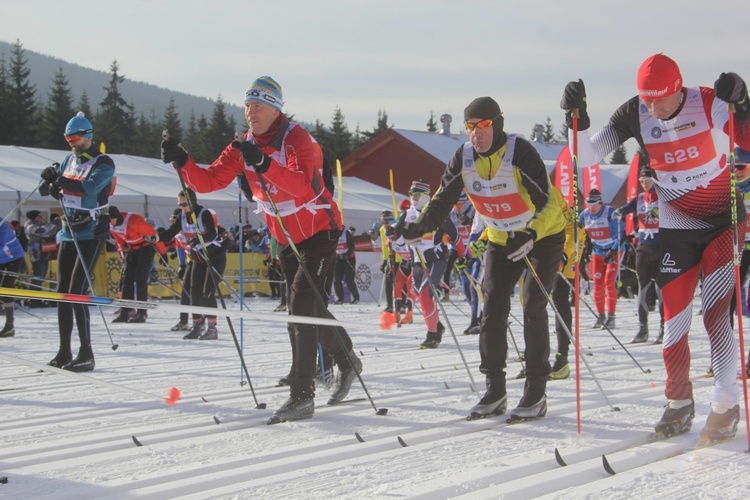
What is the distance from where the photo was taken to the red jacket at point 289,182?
463cm

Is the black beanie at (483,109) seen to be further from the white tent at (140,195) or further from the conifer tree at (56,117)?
the conifer tree at (56,117)

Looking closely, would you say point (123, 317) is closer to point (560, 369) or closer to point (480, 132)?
point (560, 369)

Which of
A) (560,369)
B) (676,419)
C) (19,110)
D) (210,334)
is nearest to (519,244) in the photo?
(676,419)

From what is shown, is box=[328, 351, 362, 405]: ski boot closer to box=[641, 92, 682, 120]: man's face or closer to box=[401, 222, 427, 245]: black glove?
box=[401, 222, 427, 245]: black glove

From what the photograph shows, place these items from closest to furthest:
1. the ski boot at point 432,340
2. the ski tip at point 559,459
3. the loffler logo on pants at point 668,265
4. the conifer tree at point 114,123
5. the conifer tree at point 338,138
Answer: the ski tip at point 559,459
the loffler logo on pants at point 668,265
the ski boot at point 432,340
the conifer tree at point 114,123
the conifer tree at point 338,138

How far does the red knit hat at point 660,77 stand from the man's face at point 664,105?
0.11 ft

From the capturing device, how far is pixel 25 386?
6289mm

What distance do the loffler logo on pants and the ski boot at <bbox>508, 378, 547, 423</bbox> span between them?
0.95m

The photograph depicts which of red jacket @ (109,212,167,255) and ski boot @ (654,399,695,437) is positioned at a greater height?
red jacket @ (109,212,167,255)

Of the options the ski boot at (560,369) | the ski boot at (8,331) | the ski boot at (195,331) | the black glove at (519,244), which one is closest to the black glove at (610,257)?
the ski boot at (560,369)

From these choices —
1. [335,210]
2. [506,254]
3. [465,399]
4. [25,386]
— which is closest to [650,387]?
[465,399]

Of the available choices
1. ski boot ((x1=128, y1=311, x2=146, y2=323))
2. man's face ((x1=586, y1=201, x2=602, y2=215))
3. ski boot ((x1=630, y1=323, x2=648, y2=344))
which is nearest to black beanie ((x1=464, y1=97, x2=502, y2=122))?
ski boot ((x1=630, y1=323, x2=648, y2=344))

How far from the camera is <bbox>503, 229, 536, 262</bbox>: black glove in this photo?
178 inches

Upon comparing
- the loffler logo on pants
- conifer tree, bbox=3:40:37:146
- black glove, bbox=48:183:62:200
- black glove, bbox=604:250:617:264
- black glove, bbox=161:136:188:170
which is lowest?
black glove, bbox=604:250:617:264
